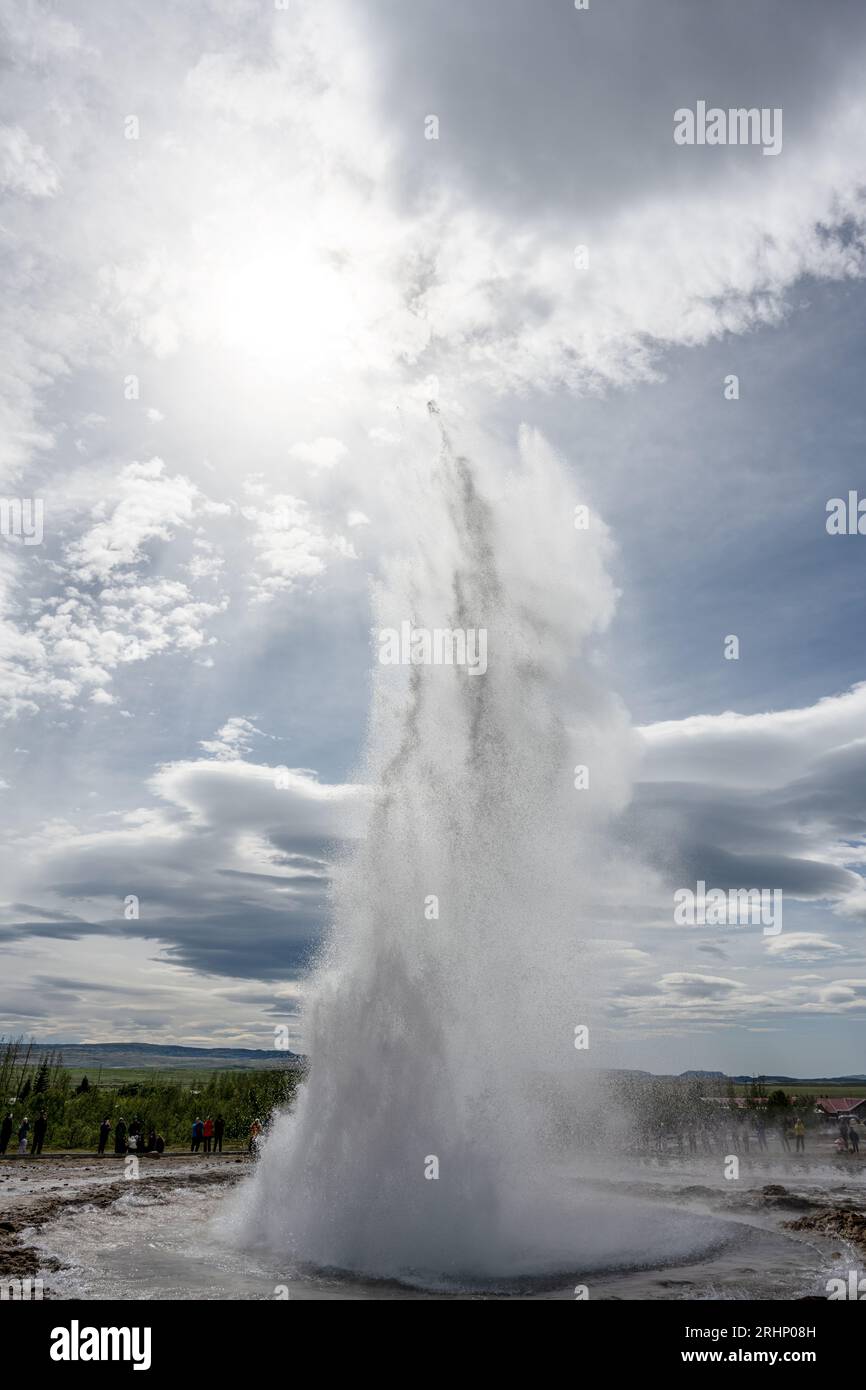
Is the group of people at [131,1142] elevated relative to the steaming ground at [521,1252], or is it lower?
lower

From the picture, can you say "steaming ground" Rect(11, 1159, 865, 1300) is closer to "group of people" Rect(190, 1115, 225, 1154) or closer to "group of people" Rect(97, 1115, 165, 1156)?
"group of people" Rect(97, 1115, 165, 1156)

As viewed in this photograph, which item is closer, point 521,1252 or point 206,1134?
point 521,1252

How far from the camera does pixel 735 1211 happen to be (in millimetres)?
23094

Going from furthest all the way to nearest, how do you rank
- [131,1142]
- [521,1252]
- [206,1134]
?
[206,1134] < [131,1142] < [521,1252]

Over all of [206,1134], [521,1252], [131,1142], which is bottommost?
[206,1134]

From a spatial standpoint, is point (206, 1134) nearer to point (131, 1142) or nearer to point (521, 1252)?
point (131, 1142)

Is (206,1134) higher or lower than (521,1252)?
lower

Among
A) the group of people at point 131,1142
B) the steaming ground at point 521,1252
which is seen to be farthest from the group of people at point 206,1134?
the steaming ground at point 521,1252

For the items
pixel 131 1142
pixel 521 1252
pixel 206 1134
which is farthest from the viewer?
pixel 206 1134

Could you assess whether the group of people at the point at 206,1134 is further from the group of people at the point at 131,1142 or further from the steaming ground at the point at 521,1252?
the steaming ground at the point at 521,1252

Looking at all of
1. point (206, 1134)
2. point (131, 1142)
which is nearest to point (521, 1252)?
point (131, 1142)

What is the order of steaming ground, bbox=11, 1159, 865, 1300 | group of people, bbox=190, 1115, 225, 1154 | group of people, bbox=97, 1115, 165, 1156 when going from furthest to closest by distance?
group of people, bbox=190, 1115, 225, 1154
group of people, bbox=97, 1115, 165, 1156
steaming ground, bbox=11, 1159, 865, 1300

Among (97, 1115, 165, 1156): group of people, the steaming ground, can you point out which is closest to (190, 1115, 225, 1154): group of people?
(97, 1115, 165, 1156): group of people
